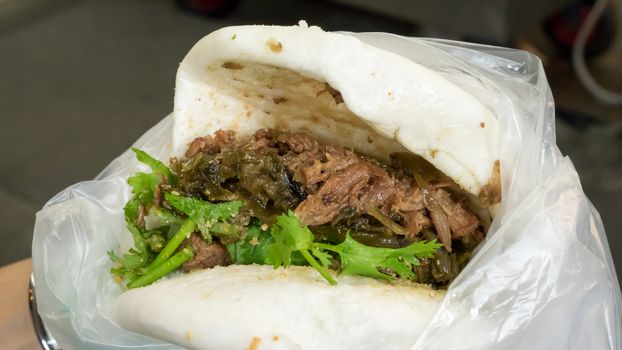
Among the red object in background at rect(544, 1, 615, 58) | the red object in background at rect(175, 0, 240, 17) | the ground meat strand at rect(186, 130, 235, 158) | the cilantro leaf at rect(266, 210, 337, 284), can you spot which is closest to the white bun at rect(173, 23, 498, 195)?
the ground meat strand at rect(186, 130, 235, 158)

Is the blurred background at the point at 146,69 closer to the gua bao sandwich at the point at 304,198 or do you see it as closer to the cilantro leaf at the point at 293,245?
the gua bao sandwich at the point at 304,198

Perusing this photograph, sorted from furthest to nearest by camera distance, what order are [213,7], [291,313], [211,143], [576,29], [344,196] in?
→ 1. [213,7]
2. [576,29]
3. [211,143]
4. [344,196]
5. [291,313]

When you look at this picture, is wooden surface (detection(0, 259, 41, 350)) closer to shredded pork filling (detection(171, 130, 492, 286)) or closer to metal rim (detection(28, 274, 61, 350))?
metal rim (detection(28, 274, 61, 350))

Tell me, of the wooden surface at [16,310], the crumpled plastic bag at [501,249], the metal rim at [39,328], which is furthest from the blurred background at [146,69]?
the crumpled plastic bag at [501,249]

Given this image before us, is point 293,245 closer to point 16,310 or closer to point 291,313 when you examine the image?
point 291,313

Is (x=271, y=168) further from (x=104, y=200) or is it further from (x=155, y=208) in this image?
(x=104, y=200)

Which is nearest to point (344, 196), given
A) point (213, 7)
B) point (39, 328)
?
point (39, 328)

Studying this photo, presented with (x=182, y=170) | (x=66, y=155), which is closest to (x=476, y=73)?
(x=182, y=170)
